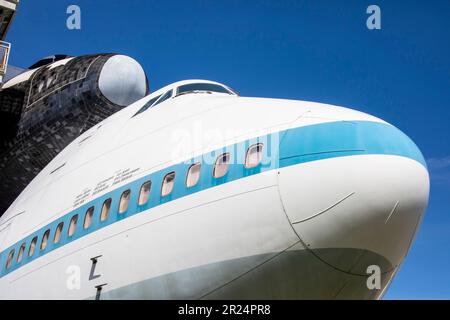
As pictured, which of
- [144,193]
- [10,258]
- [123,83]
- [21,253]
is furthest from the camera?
[123,83]

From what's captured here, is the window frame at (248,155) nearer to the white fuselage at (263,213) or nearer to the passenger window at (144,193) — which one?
the white fuselage at (263,213)

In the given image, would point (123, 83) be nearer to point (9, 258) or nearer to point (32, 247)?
point (9, 258)

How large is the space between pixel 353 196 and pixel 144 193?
3138 mm

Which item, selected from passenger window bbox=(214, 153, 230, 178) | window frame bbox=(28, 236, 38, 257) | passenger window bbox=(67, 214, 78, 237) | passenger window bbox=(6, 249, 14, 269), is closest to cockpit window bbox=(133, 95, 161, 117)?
passenger window bbox=(67, 214, 78, 237)

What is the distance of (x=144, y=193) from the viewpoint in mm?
7605

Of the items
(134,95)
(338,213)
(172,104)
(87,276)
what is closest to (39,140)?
(134,95)

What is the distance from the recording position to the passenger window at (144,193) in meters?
7.49

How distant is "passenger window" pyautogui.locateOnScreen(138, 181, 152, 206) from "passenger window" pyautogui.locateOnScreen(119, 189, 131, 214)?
0.97 feet

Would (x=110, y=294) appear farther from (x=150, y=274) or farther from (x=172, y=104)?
(x=172, y=104)

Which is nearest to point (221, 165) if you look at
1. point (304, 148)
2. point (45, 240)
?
point (304, 148)

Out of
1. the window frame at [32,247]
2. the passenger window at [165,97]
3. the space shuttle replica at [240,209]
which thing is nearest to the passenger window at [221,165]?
the space shuttle replica at [240,209]

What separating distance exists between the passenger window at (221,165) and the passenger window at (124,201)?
5.66 feet

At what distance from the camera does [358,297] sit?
6480 millimetres

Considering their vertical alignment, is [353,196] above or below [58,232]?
above
